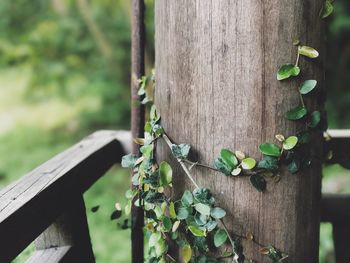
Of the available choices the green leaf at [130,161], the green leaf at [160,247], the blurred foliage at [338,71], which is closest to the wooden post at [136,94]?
the green leaf at [130,161]

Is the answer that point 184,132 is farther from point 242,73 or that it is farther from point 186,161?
point 242,73

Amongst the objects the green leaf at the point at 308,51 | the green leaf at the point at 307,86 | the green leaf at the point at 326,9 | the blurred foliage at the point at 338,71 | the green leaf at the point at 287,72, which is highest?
the green leaf at the point at 326,9

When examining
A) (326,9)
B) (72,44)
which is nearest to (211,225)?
(326,9)

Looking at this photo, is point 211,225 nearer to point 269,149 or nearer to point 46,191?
point 269,149

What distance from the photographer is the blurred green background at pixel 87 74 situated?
16.4 ft

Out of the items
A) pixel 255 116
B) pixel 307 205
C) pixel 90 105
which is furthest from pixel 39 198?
pixel 90 105

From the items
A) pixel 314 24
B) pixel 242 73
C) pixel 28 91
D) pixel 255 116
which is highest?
pixel 314 24

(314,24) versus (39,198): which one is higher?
(314,24)

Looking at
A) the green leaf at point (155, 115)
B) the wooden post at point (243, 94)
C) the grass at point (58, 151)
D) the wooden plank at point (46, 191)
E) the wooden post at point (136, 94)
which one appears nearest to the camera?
the wooden plank at point (46, 191)

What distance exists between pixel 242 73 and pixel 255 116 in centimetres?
12

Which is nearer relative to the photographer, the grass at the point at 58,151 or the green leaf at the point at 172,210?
the green leaf at the point at 172,210

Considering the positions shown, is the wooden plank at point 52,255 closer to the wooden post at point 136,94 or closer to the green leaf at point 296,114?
the wooden post at point 136,94

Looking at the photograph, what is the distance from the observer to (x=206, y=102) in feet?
3.66

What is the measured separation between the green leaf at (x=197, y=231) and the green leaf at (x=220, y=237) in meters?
0.04
